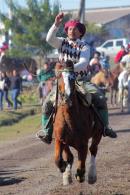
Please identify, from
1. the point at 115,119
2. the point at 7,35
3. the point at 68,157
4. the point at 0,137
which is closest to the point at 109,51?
the point at 7,35

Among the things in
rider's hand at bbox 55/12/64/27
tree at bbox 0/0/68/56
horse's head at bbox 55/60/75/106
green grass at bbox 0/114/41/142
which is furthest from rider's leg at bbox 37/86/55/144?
tree at bbox 0/0/68/56

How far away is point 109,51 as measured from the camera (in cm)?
6469

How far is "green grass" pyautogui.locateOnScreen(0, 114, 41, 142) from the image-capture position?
24.4 m

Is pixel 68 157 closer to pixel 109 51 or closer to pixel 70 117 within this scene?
pixel 70 117

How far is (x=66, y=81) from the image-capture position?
11125 millimetres

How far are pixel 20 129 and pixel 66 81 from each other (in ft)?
50.1

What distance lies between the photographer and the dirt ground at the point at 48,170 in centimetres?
1243

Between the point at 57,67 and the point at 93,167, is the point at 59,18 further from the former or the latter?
the point at 93,167

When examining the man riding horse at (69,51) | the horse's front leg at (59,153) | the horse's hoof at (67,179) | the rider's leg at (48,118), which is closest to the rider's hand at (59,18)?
the man riding horse at (69,51)

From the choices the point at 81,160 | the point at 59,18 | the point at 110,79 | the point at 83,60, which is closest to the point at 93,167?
the point at 81,160

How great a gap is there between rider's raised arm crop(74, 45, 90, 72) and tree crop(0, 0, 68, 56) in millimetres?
32981

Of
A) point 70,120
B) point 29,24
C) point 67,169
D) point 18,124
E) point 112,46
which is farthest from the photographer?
point 112,46

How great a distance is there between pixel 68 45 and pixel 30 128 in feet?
47.9

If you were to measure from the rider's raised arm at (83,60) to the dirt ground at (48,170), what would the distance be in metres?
1.96
